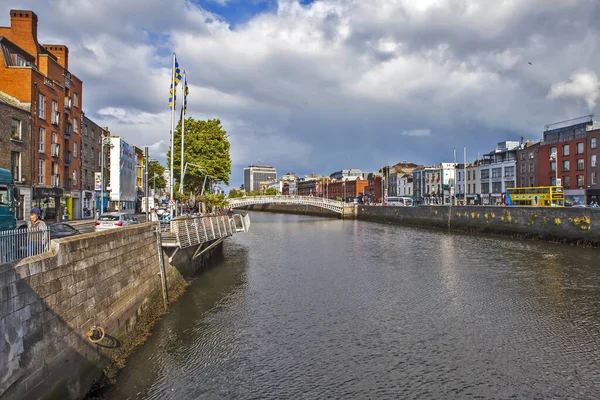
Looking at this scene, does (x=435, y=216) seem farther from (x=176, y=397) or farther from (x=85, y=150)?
(x=176, y=397)

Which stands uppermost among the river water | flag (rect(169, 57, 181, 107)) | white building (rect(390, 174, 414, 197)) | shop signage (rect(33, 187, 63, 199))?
flag (rect(169, 57, 181, 107))

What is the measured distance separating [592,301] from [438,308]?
8.19 m

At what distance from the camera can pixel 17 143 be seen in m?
34.6

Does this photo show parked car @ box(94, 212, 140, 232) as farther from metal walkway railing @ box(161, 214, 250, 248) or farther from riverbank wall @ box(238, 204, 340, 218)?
riverbank wall @ box(238, 204, 340, 218)

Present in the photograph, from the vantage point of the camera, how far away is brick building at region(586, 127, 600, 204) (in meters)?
70.5

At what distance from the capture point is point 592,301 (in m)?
22.2

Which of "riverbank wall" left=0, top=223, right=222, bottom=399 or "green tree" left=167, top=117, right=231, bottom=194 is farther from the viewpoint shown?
"green tree" left=167, top=117, right=231, bottom=194

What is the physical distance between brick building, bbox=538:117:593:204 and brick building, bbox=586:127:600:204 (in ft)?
2.99

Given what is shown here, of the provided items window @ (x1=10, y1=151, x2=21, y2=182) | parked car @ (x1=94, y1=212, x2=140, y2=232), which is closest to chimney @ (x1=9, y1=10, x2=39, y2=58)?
window @ (x1=10, y1=151, x2=21, y2=182)

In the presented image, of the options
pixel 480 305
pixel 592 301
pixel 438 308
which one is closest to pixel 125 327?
pixel 438 308

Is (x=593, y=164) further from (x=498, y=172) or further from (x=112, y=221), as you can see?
(x=112, y=221)

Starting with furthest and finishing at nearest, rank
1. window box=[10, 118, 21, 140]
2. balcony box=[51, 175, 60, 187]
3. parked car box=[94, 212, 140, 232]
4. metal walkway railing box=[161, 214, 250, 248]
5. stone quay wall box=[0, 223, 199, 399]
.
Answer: balcony box=[51, 175, 60, 187] < window box=[10, 118, 21, 140] < parked car box=[94, 212, 140, 232] < metal walkway railing box=[161, 214, 250, 248] < stone quay wall box=[0, 223, 199, 399]

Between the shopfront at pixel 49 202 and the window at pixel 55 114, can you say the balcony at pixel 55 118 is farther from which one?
the shopfront at pixel 49 202

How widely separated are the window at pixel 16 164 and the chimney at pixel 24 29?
42.6 feet
